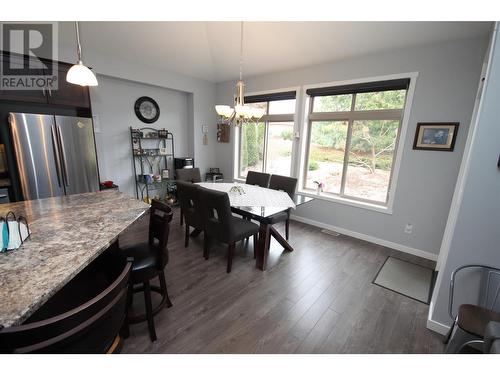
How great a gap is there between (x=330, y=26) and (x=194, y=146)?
130 inches

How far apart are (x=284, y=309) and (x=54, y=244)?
1738 mm

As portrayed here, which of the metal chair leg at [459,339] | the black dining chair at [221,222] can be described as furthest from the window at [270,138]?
the metal chair leg at [459,339]

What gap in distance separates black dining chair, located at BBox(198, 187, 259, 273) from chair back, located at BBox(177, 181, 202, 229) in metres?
0.10

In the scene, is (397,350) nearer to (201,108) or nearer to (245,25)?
(245,25)

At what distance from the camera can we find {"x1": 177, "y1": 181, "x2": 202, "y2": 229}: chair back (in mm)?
2531

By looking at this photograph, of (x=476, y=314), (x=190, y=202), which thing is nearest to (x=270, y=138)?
(x=190, y=202)

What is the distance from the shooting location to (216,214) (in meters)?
2.41

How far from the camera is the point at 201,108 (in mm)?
4879

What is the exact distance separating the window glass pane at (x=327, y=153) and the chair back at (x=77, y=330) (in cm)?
350

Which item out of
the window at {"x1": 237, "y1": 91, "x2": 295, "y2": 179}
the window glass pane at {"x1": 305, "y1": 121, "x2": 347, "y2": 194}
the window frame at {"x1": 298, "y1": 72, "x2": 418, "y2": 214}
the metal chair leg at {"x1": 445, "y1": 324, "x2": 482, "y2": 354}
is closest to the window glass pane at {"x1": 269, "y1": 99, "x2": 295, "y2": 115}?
the window at {"x1": 237, "y1": 91, "x2": 295, "y2": 179}

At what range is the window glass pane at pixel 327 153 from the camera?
3600 millimetres

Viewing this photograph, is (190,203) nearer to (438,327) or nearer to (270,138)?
(270,138)
